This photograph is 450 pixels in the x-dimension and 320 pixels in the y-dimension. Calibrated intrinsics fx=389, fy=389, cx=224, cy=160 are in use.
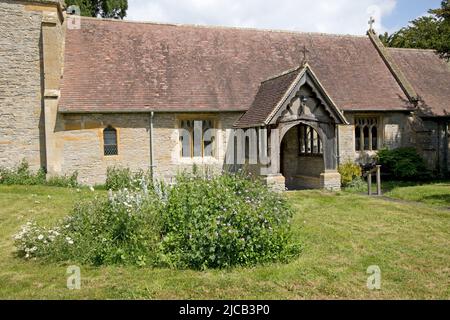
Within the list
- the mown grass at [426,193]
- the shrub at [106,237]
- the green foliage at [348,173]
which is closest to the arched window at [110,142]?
the shrub at [106,237]

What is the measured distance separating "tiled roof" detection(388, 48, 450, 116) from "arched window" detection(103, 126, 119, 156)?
15105 millimetres

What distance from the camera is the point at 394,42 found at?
122 feet

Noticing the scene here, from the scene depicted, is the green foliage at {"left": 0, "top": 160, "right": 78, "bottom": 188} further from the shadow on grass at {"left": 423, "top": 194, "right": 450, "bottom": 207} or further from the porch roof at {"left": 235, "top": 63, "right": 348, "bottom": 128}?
the shadow on grass at {"left": 423, "top": 194, "right": 450, "bottom": 207}

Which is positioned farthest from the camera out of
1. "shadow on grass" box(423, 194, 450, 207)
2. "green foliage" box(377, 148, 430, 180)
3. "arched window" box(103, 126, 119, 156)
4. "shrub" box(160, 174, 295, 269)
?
"green foliage" box(377, 148, 430, 180)

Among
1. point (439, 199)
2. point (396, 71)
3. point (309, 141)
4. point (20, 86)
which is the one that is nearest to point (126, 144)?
point (20, 86)

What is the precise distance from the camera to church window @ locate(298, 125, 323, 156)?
17.2 meters

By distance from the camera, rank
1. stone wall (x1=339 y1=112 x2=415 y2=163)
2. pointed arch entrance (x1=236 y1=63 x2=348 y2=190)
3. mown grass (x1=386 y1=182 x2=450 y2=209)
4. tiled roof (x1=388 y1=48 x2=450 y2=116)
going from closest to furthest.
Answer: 1. mown grass (x1=386 y1=182 x2=450 y2=209)
2. pointed arch entrance (x1=236 y1=63 x2=348 y2=190)
3. stone wall (x1=339 y1=112 x2=415 y2=163)
4. tiled roof (x1=388 y1=48 x2=450 y2=116)

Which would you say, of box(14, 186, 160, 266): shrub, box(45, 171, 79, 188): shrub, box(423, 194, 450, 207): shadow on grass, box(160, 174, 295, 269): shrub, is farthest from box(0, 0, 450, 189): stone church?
box(14, 186, 160, 266): shrub

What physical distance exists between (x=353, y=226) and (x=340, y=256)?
8.38 ft

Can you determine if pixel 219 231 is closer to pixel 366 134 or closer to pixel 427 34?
pixel 366 134

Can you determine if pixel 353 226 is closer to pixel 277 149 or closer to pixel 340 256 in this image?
pixel 340 256

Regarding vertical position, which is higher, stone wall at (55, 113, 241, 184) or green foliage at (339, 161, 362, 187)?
stone wall at (55, 113, 241, 184)

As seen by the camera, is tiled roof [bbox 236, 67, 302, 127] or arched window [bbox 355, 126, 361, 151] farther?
arched window [bbox 355, 126, 361, 151]
